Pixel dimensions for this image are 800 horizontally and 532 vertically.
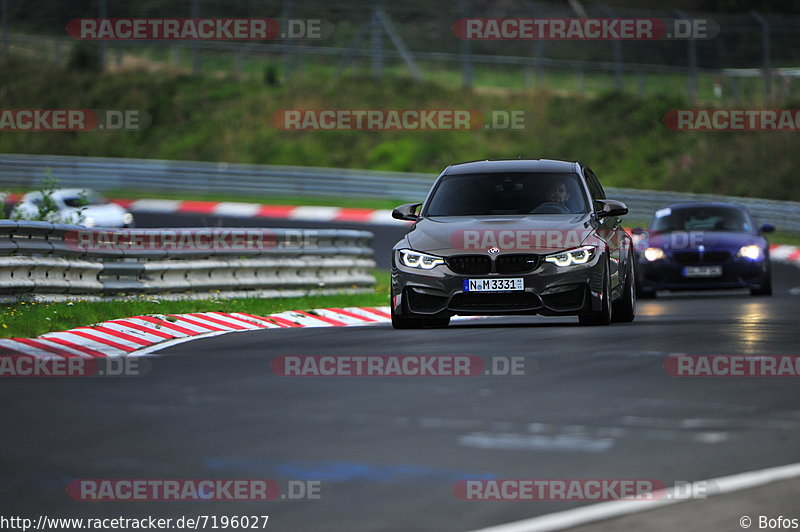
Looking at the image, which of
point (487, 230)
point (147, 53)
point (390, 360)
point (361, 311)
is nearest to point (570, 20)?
point (147, 53)

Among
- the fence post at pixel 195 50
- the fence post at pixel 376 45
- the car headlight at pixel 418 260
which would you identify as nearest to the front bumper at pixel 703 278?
the car headlight at pixel 418 260

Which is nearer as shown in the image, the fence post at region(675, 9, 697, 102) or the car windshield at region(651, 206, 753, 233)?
the car windshield at region(651, 206, 753, 233)

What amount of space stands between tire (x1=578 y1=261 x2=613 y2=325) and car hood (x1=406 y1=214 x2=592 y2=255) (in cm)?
47

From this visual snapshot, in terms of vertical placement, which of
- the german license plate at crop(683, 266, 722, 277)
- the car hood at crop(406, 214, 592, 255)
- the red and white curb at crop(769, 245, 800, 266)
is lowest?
the red and white curb at crop(769, 245, 800, 266)

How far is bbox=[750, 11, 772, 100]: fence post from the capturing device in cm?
3722

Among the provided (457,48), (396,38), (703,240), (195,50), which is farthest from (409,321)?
(195,50)

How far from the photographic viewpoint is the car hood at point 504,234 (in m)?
13.4

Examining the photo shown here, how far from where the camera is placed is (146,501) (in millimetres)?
6348

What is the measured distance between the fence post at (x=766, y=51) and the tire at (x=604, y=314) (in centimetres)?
2463

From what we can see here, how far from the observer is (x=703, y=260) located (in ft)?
67.0

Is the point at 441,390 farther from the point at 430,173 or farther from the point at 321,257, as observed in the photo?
the point at 430,173

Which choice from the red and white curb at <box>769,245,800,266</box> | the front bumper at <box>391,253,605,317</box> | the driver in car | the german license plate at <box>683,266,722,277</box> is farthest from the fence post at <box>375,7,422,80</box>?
the front bumper at <box>391,253,605,317</box>

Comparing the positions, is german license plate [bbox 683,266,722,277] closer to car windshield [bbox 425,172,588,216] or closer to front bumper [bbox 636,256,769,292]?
front bumper [bbox 636,256,769,292]

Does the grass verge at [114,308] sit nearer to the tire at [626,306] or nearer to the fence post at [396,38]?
the tire at [626,306]
